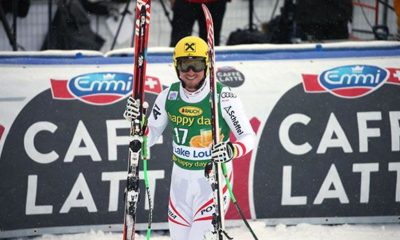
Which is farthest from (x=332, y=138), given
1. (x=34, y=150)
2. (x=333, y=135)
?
(x=34, y=150)

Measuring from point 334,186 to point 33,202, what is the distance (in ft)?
11.1

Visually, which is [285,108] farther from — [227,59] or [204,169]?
[204,169]

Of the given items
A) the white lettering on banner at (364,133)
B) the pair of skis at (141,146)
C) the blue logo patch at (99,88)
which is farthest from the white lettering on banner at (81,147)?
the white lettering on banner at (364,133)

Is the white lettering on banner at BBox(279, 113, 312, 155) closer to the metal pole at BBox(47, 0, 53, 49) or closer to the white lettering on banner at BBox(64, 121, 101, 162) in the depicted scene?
the white lettering on banner at BBox(64, 121, 101, 162)

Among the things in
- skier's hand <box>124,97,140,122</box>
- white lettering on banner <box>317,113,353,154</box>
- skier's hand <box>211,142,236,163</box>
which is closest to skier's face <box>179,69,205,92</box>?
skier's hand <box>124,97,140,122</box>

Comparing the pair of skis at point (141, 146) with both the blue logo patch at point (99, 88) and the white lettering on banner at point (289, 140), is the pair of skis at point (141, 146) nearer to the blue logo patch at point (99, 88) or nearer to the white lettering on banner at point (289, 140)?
the blue logo patch at point (99, 88)

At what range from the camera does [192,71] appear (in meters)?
6.10

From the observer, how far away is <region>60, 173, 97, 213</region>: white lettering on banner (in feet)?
26.1

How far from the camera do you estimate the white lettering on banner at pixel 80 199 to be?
26.1ft

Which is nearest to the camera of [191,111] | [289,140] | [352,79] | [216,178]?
[216,178]

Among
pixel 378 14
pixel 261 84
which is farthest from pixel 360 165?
pixel 378 14

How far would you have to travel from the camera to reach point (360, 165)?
824 cm

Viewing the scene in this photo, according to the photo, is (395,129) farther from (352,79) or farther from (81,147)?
(81,147)

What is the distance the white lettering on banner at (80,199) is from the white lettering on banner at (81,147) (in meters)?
0.23
